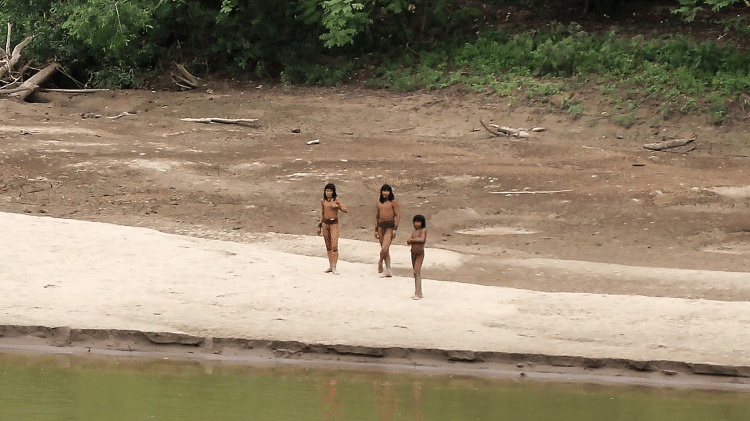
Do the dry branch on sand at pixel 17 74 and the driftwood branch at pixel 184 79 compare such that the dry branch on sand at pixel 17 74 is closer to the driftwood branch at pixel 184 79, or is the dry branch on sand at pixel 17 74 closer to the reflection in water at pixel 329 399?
the driftwood branch at pixel 184 79

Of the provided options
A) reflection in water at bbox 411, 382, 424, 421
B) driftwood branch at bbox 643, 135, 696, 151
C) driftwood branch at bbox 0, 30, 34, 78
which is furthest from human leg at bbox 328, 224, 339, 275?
driftwood branch at bbox 0, 30, 34, 78

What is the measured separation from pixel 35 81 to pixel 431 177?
41.0 ft

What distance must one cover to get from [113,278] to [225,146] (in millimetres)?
9184

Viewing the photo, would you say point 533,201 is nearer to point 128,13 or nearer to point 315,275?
point 315,275

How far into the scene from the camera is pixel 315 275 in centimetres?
1210

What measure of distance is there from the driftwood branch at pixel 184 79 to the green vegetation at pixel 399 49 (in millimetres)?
811

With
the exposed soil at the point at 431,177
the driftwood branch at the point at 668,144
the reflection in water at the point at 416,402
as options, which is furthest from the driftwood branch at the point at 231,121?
the reflection in water at the point at 416,402

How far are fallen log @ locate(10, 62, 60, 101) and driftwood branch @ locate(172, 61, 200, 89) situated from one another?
3077 millimetres

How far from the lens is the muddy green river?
8.30 metres

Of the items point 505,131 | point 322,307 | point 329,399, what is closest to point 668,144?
point 505,131

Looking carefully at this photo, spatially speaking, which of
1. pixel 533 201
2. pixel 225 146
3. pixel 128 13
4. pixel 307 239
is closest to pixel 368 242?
pixel 307 239

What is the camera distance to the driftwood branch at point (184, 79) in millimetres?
26828

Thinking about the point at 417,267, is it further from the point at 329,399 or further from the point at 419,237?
the point at 329,399

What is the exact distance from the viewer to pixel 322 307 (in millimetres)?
10883
